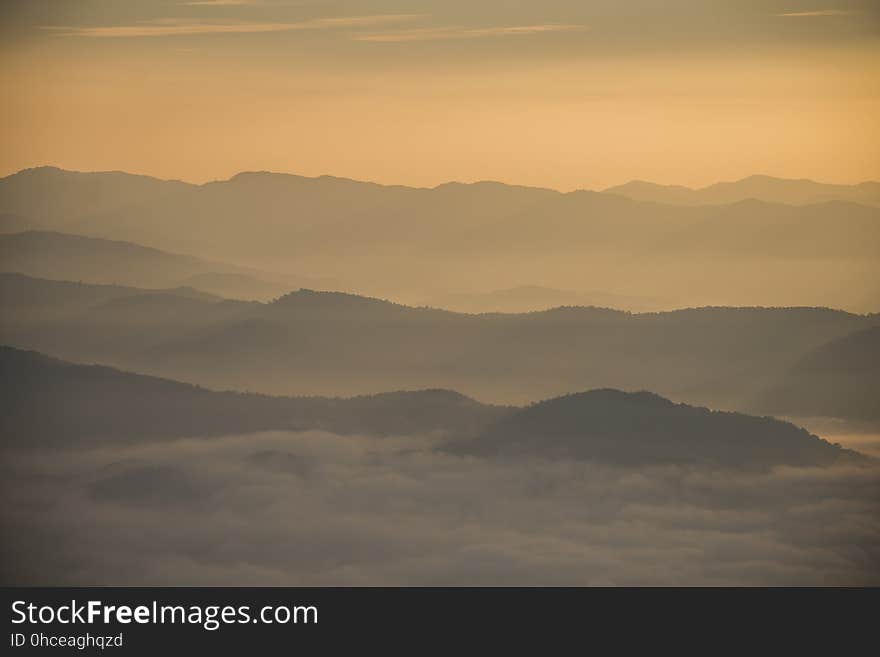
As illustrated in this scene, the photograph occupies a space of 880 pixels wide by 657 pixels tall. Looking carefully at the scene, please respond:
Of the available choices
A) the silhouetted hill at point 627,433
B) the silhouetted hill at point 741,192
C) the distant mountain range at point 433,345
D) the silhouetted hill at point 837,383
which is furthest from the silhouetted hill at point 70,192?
the silhouetted hill at point 837,383

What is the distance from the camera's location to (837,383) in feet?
47.4

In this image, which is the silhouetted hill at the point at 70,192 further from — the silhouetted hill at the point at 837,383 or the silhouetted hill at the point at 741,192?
the silhouetted hill at the point at 837,383

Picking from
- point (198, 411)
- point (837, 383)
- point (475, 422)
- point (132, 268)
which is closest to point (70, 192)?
point (132, 268)

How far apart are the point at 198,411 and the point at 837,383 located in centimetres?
794

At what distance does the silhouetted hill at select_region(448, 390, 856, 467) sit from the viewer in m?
15.4

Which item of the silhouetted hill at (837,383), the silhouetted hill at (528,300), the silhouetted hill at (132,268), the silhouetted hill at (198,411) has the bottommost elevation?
the silhouetted hill at (837,383)

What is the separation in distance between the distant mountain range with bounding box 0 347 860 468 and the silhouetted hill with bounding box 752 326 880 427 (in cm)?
40

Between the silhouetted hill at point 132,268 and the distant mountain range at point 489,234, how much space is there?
0.18 ft

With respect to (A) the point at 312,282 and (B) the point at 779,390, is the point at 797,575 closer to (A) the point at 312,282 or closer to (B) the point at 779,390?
(B) the point at 779,390

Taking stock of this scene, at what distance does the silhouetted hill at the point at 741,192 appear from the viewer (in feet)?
46.1

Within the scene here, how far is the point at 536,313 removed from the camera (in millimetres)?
15648

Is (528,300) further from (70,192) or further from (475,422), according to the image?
(70,192)

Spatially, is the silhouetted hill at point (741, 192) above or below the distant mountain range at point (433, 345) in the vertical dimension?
above

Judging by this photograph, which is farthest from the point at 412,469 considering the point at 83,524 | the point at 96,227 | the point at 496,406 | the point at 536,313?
the point at 96,227
